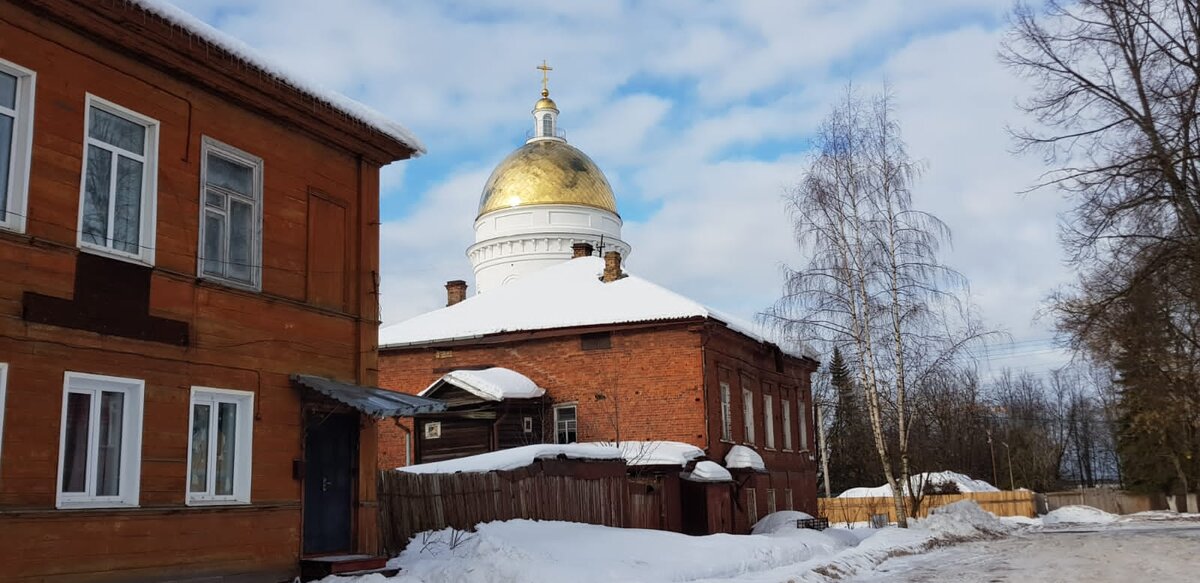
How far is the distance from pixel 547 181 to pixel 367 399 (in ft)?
100

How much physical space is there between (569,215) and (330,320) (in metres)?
29.1

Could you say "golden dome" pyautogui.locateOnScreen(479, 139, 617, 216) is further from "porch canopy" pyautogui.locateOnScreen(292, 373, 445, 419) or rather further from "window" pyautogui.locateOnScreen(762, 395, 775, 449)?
"porch canopy" pyautogui.locateOnScreen(292, 373, 445, 419)

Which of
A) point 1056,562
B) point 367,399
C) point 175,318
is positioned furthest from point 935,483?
point 175,318

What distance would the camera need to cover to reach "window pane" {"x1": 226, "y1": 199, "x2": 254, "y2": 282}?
12594 millimetres

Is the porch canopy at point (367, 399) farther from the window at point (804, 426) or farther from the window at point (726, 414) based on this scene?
the window at point (804, 426)

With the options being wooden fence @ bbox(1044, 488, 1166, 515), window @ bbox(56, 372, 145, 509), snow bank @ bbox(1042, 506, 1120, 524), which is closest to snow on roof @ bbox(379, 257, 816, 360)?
window @ bbox(56, 372, 145, 509)

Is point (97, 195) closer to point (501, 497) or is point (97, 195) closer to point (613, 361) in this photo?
point (501, 497)

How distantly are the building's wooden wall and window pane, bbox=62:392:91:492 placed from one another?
8.3 inches

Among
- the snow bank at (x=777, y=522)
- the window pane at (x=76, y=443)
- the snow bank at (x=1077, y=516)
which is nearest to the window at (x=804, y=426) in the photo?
the snow bank at (x=777, y=522)

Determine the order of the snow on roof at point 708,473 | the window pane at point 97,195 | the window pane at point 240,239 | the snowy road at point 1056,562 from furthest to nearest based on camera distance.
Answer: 1. the snow on roof at point 708,473
2. the snowy road at point 1056,562
3. the window pane at point 240,239
4. the window pane at point 97,195

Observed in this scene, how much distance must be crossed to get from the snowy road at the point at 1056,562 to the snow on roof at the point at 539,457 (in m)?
5.44

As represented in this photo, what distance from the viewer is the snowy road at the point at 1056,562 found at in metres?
16.4

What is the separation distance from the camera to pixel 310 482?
13453mm

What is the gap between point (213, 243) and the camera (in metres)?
12.4
